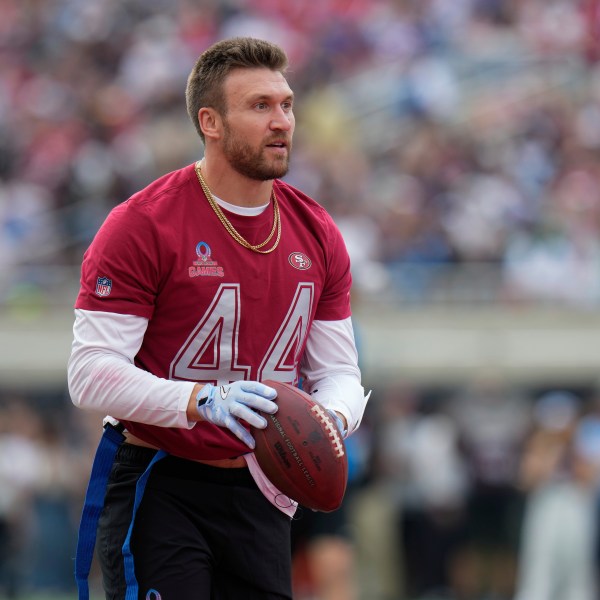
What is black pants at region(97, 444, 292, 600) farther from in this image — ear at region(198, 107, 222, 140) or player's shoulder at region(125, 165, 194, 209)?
ear at region(198, 107, 222, 140)

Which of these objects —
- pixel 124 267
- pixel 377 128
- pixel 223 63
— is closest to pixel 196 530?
pixel 124 267

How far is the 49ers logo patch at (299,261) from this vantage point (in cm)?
443

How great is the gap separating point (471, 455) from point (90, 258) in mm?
7357

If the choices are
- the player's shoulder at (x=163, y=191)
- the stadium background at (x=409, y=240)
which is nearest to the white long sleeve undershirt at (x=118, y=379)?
the player's shoulder at (x=163, y=191)

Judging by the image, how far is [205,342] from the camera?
4.29 m

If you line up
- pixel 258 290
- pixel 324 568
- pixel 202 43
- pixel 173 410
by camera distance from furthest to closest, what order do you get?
pixel 202 43 → pixel 324 568 → pixel 258 290 → pixel 173 410

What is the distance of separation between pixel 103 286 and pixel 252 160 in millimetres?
594

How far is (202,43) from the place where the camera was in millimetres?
15484

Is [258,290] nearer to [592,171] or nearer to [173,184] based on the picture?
[173,184]

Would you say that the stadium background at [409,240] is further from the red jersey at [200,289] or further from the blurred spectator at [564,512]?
the red jersey at [200,289]

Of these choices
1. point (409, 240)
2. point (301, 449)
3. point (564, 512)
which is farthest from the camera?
point (409, 240)

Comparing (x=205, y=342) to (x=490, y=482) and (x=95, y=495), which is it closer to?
(x=95, y=495)

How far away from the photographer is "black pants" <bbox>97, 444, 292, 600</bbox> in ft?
14.0

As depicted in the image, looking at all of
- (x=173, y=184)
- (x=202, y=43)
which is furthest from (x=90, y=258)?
(x=202, y=43)
